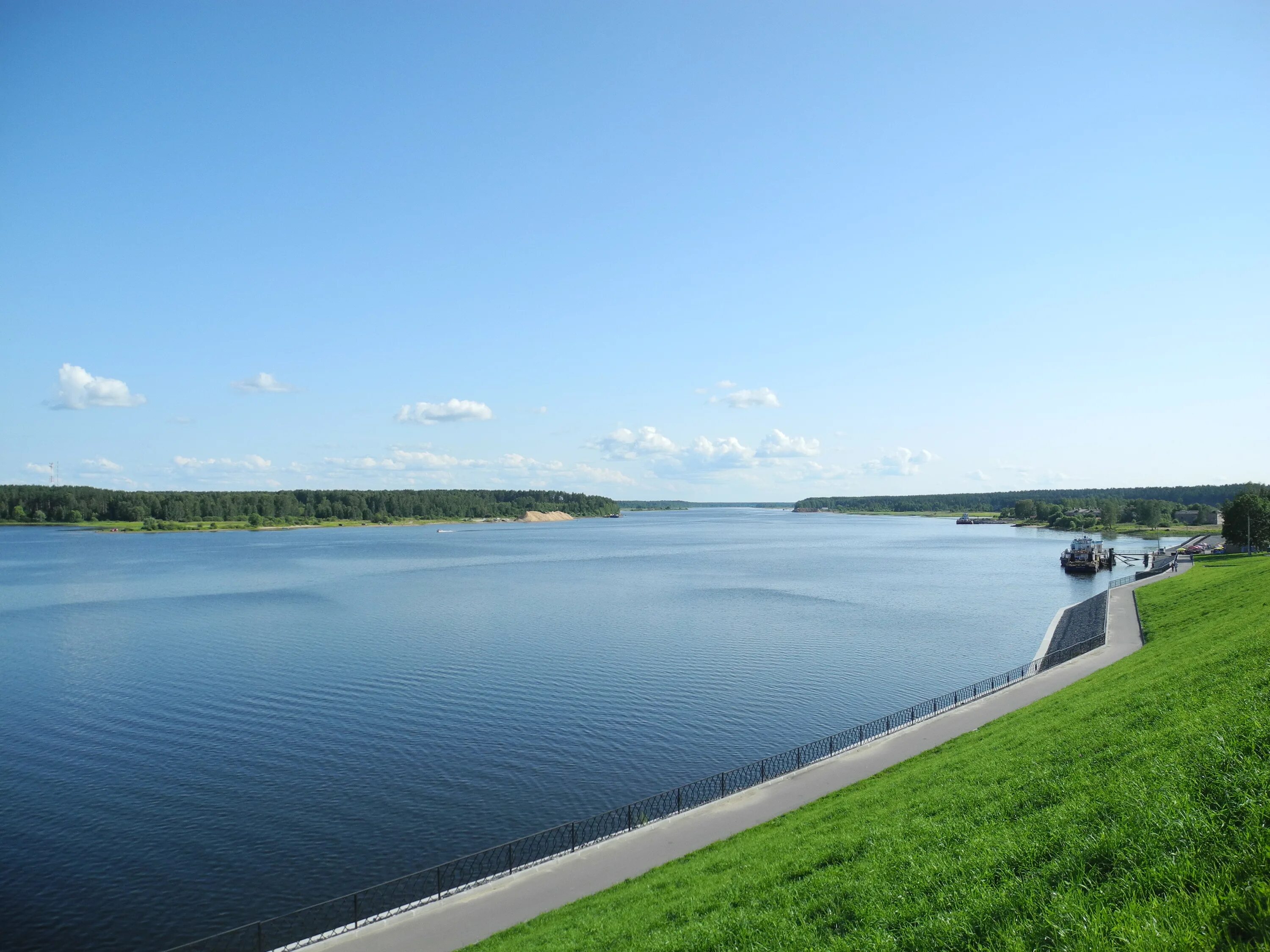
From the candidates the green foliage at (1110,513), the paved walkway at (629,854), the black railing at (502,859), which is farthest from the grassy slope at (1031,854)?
the green foliage at (1110,513)

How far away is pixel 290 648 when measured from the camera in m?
45.5

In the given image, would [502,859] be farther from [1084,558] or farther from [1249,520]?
[1084,558]

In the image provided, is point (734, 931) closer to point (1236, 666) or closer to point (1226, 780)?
point (1226, 780)

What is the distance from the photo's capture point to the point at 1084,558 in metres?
89.1

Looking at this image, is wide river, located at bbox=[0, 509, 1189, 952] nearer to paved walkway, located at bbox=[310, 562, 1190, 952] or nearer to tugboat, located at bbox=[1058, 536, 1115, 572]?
paved walkway, located at bbox=[310, 562, 1190, 952]

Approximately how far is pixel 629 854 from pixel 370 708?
2074 centimetres

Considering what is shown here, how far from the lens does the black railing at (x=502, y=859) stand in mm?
15469

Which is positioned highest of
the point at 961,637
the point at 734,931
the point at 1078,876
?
the point at 1078,876

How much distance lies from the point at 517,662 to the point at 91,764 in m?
20.2

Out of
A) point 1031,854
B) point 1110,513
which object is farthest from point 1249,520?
point 1110,513

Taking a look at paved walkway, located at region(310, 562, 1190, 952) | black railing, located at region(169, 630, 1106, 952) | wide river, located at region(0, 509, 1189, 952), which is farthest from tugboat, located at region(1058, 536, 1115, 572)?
paved walkway, located at region(310, 562, 1190, 952)

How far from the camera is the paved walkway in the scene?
1338cm

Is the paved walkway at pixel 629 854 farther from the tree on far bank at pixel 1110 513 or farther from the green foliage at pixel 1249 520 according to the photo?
the tree on far bank at pixel 1110 513

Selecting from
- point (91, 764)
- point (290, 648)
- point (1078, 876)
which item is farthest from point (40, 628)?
point (1078, 876)
